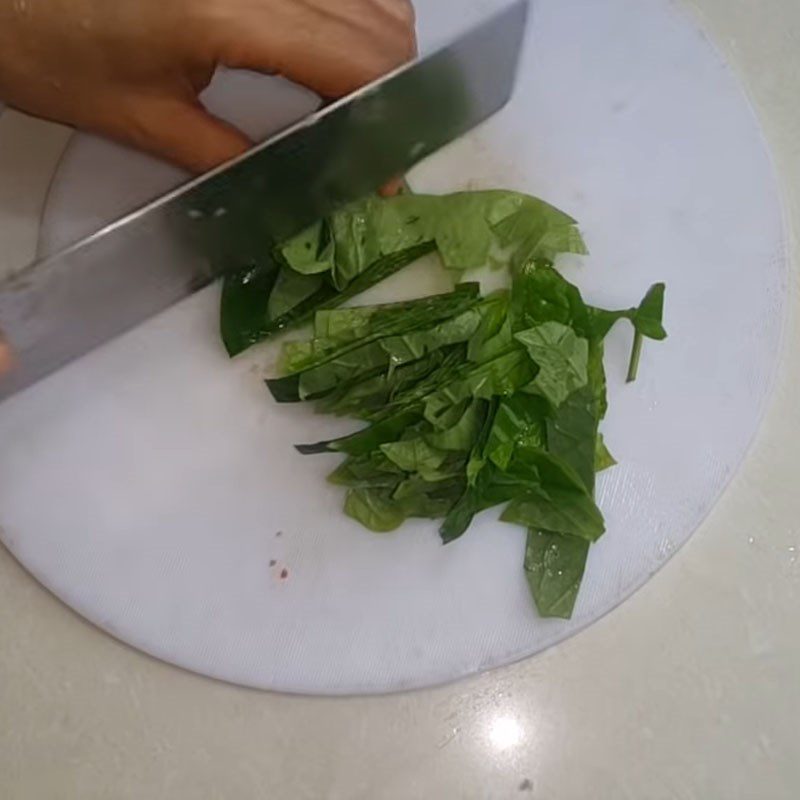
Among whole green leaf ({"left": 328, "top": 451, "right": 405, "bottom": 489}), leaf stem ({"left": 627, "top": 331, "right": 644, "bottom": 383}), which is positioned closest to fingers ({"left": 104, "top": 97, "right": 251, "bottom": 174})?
whole green leaf ({"left": 328, "top": 451, "right": 405, "bottom": 489})

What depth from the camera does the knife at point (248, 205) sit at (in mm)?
1224

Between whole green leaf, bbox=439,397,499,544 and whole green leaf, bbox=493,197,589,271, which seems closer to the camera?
whole green leaf, bbox=439,397,499,544

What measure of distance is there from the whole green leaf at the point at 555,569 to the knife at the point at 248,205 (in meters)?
0.47

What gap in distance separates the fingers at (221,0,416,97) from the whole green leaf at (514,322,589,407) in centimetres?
34

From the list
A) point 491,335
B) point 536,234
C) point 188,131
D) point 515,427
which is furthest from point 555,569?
point 188,131

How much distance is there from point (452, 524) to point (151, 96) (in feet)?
1.90

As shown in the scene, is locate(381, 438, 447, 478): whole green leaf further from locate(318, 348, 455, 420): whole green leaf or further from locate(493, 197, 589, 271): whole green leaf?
locate(493, 197, 589, 271): whole green leaf

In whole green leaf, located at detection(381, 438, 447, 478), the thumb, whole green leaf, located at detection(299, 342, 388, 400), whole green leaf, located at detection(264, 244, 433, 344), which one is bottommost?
whole green leaf, located at detection(381, 438, 447, 478)

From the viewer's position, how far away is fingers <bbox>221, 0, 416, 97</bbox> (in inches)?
48.4

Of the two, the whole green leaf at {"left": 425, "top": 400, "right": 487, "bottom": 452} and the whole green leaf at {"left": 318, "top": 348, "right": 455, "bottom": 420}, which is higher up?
the whole green leaf at {"left": 318, "top": 348, "right": 455, "bottom": 420}

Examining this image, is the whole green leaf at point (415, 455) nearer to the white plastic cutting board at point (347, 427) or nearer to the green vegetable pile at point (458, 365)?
the green vegetable pile at point (458, 365)

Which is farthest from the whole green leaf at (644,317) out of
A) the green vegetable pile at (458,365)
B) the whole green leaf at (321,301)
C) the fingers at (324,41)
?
the fingers at (324,41)

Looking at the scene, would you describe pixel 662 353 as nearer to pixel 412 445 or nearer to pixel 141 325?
pixel 412 445

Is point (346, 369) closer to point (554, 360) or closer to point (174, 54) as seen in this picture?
point (554, 360)
